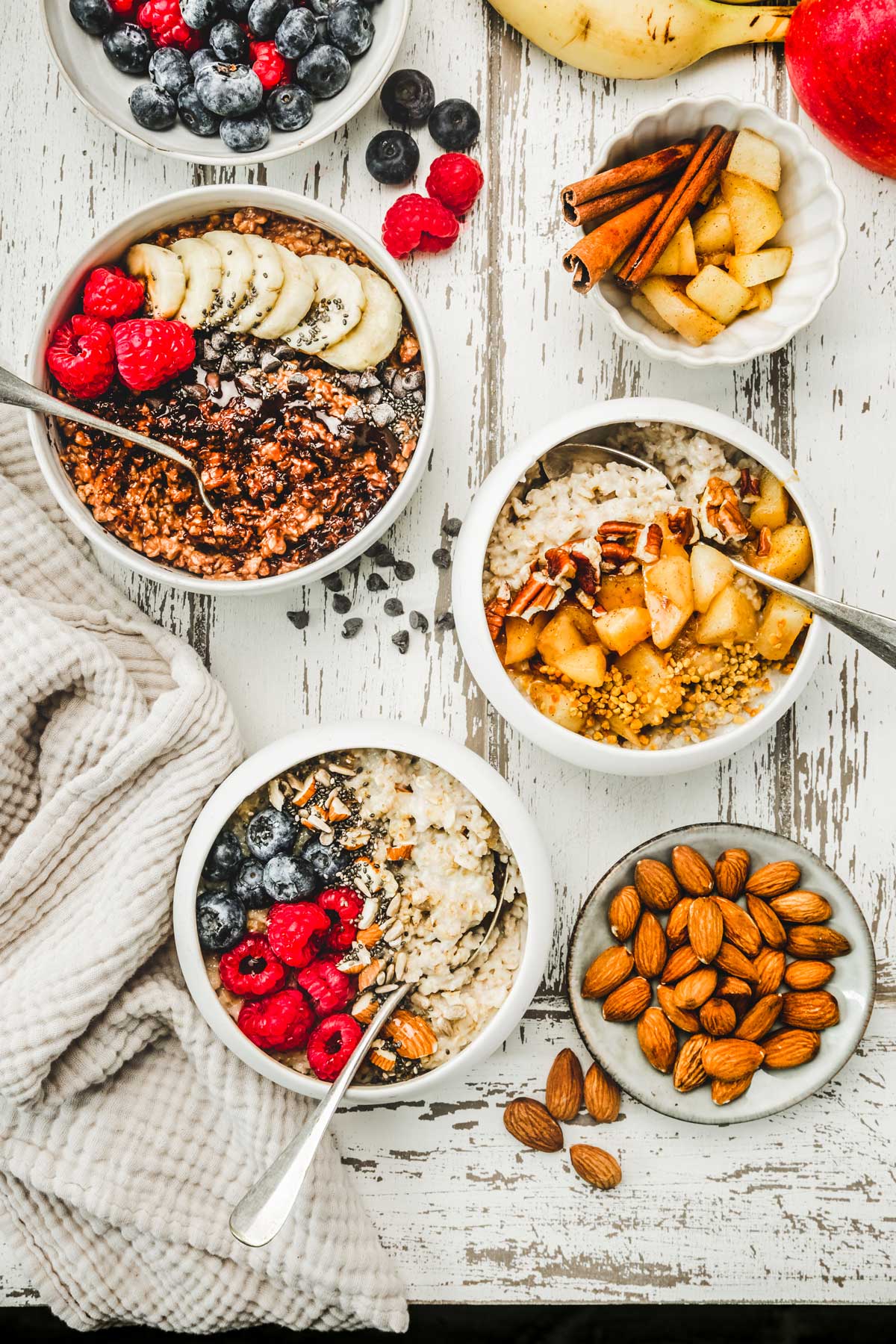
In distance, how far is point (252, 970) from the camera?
1.15m

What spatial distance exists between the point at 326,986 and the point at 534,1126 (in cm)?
34

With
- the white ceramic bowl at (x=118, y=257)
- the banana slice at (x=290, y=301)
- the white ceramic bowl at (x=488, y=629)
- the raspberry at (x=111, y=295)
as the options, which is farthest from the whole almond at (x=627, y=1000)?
the raspberry at (x=111, y=295)

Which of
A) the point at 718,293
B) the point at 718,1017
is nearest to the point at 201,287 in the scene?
the point at 718,293

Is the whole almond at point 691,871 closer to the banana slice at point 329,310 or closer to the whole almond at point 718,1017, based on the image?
the whole almond at point 718,1017

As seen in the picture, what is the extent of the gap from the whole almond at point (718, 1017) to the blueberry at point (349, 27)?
1.19 m

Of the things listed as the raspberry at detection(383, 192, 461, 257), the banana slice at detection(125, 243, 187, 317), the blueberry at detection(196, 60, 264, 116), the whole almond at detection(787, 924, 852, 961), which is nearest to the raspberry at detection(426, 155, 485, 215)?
the raspberry at detection(383, 192, 461, 257)

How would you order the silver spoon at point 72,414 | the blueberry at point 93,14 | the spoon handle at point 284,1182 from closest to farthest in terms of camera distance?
the spoon handle at point 284,1182 → the silver spoon at point 72,414 → the blueberry at point 93,14

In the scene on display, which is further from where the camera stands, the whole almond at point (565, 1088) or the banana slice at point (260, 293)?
the whole almond at point (565, 1088)

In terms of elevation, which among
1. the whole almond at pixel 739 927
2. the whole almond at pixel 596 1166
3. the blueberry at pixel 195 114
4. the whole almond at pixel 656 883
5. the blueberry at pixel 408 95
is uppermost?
the blueberry at pixel 408 95

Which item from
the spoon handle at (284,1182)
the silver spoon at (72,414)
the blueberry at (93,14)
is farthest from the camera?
the blueberry at (93,14)

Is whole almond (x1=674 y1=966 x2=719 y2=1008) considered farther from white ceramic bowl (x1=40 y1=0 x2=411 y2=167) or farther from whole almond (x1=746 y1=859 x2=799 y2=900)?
white ceramic bowl (x1=40 y1=0 x2=411 y2=167)

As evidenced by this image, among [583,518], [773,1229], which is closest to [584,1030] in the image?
[773,1229]

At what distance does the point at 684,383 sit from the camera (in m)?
1.32

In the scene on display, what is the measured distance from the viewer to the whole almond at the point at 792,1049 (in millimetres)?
1219
